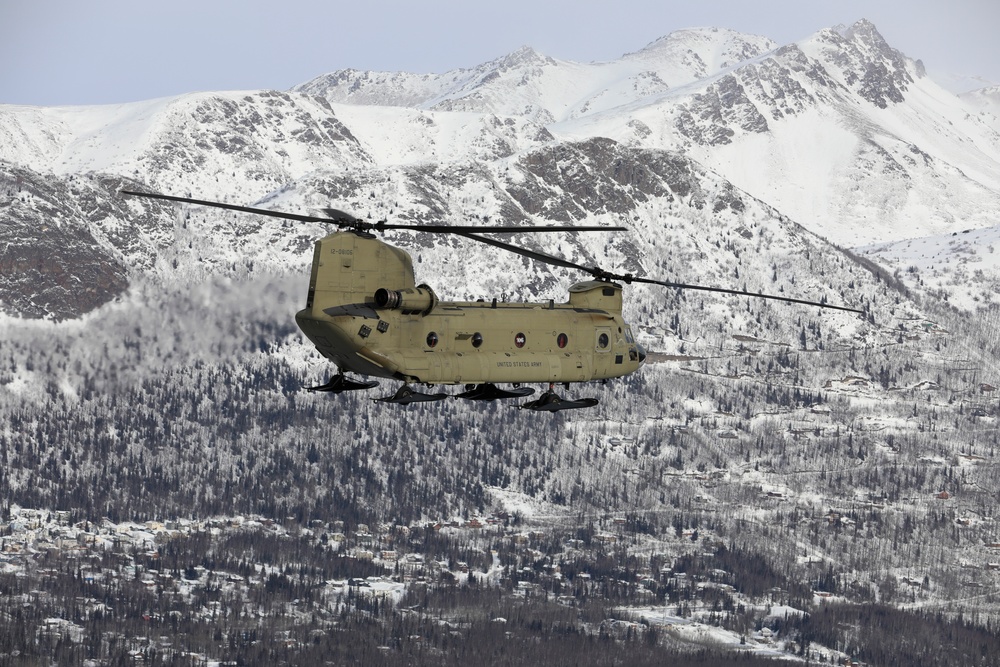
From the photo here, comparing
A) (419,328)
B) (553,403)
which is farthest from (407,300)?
(553,403)

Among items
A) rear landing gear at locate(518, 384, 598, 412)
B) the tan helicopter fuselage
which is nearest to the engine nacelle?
the tan helicopter fuselage

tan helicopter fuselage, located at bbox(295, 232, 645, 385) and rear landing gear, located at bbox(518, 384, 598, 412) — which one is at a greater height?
tan helicopter fuselage, located at bbox(295, 232, 645, 385)

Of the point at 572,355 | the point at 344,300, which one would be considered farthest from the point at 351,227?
the point at 572,355

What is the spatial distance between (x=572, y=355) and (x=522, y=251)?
1276 centimetres

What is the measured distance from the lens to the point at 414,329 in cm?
9688

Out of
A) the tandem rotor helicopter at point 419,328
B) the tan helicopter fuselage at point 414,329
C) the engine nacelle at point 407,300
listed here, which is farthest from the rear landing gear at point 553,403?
the engine nacelle at point 407,300

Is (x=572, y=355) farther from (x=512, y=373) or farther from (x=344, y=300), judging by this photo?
(x=344, y=300)

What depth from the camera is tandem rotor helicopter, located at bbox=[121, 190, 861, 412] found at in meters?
94.2

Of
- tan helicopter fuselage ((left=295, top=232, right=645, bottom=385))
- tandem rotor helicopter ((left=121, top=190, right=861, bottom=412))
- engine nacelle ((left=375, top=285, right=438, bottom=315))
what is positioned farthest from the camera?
engine nacelle ((left=375, top=285, right=438, bottom=315))

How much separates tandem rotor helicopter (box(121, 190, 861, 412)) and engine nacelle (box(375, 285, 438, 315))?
59mm

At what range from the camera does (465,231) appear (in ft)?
297

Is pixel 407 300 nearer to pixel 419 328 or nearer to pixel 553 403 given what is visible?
pixel 419 328

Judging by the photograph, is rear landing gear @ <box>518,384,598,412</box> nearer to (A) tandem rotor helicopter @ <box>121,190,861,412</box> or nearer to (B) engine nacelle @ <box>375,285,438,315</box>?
(A) tandem rotor helicopter @ <box>121,190,861,412</box>

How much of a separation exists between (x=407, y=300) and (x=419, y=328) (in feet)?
7.08
